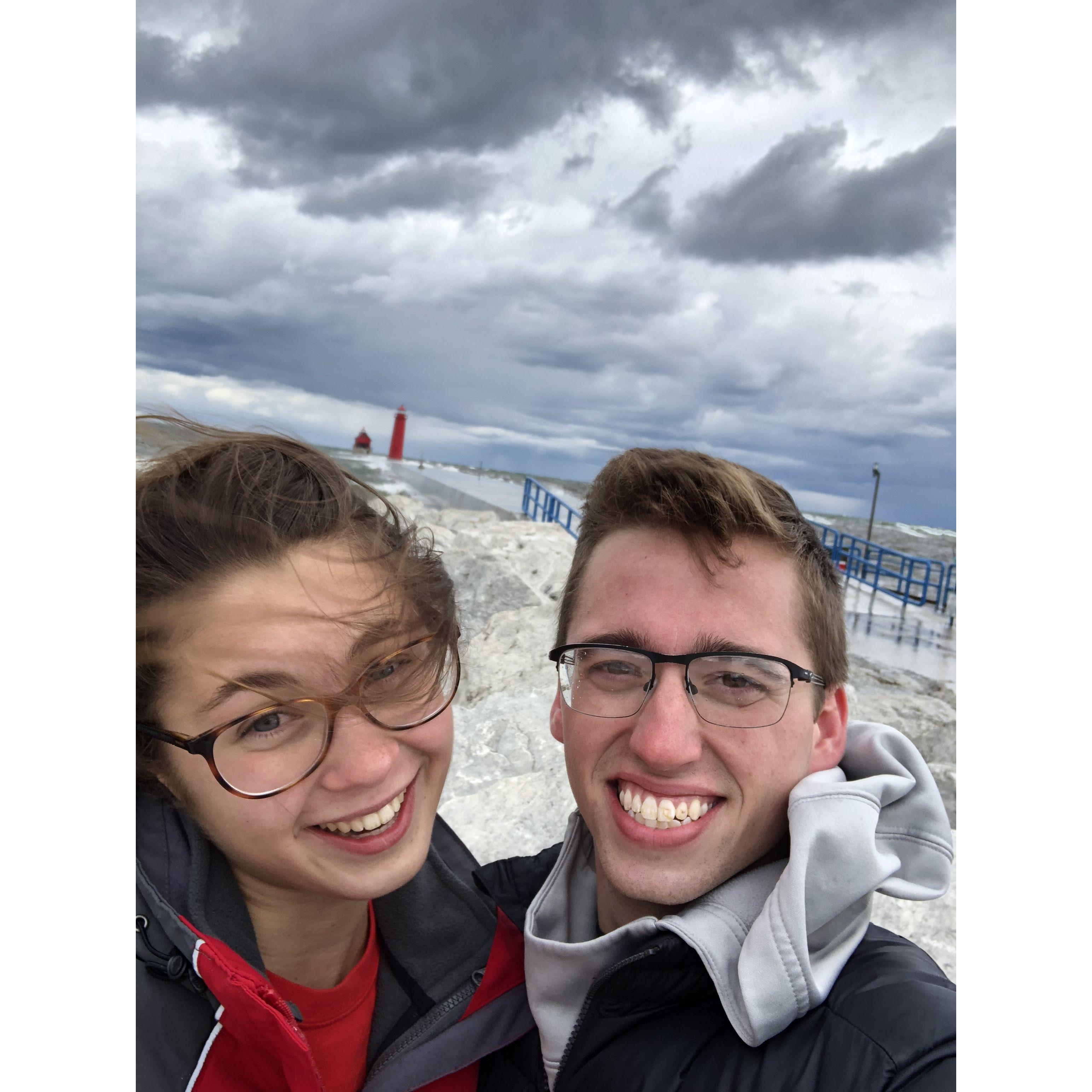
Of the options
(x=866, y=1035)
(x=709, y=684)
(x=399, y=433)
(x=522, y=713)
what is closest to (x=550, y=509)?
(x=399, y=433)

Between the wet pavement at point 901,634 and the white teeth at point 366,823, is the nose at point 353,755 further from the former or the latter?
the wet pavement at point 901,634

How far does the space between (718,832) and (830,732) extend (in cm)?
34

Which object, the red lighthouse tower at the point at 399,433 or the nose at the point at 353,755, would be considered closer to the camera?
the nose at the point at 353,755

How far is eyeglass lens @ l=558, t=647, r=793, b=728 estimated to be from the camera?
1.37 m

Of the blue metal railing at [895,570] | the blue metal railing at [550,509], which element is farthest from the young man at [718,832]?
the blue metal railing at [895,570]

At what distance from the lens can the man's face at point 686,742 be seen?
1347mm

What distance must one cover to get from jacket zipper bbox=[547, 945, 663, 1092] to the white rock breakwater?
2.85 ft

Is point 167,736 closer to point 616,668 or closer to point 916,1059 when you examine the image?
point 616,668

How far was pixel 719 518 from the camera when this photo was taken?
1444 millimetres

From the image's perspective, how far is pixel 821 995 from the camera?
1.06 m

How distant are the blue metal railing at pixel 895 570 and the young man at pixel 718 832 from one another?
12651 mm

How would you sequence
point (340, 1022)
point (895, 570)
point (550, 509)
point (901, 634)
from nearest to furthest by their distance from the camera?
point (340, 1022) → point (901, 634) → point (550, 509) → point (895, 570)
